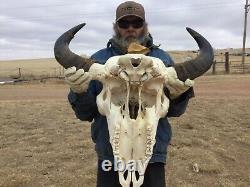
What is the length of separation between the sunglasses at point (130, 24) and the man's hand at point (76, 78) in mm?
1099

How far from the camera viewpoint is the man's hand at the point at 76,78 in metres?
4.20

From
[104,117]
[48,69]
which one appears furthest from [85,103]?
[48,69]

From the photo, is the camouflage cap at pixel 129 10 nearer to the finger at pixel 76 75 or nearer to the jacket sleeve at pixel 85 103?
the jacket sleeve at pixel 85 103

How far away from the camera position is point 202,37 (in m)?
4.89

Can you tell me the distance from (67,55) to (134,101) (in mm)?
831

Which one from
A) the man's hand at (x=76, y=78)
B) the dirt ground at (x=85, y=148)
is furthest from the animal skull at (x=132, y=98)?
the dirt ground at (x=85, y=148)

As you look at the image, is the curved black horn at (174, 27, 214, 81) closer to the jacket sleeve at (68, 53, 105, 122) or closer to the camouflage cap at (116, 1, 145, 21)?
the camouflage cap at (116, 1, 145, 21)

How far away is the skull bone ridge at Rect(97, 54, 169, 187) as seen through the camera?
4.04 meters

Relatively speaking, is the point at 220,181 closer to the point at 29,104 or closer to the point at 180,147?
the point at 180,147

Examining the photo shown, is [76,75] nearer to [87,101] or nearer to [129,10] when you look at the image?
[87,101]

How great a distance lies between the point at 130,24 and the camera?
5.22 meters

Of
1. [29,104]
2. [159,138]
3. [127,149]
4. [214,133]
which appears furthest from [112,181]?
[29,104]

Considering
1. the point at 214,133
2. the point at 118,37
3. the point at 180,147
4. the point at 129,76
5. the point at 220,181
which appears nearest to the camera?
the point at 129,76

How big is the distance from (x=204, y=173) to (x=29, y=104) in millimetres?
11348
